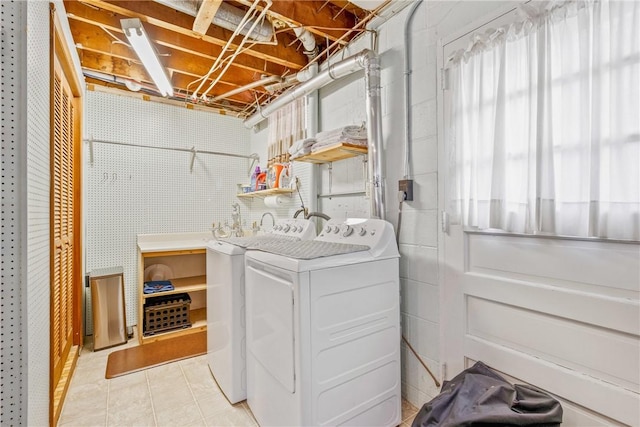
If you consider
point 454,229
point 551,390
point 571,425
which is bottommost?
point 571,425

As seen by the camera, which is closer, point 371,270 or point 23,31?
point 23,31

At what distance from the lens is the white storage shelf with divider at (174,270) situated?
2822mm

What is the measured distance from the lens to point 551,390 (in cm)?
127

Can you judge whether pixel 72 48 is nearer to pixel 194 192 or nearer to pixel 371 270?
pixel 194 192

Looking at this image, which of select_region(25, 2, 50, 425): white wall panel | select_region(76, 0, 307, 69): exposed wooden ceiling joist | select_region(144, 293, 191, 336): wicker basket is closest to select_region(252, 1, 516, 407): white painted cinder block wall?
select_region(76, 0, 307, 69): exposed wooden ceiling joist

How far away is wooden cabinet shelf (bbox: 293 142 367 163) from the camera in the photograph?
2.05 m

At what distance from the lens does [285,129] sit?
3.16m

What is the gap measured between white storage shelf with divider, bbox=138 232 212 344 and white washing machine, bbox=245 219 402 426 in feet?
4.87

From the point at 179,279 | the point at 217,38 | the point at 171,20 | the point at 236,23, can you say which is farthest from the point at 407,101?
the point at 179,279

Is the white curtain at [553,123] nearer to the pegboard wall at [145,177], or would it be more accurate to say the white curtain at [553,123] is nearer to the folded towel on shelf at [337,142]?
the folded towel on shelf at [337,142]

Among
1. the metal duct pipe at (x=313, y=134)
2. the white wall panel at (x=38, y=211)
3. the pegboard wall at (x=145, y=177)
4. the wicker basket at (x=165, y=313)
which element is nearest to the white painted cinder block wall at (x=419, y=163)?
the metal duct pipe at (x=313, y=134)

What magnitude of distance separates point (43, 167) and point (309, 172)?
1.83 metres

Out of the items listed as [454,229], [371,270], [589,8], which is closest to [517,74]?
[589,8]

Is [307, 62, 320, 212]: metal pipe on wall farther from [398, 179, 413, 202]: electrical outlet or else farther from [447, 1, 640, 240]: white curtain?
[447, 1, 640, 240]: white curtain
